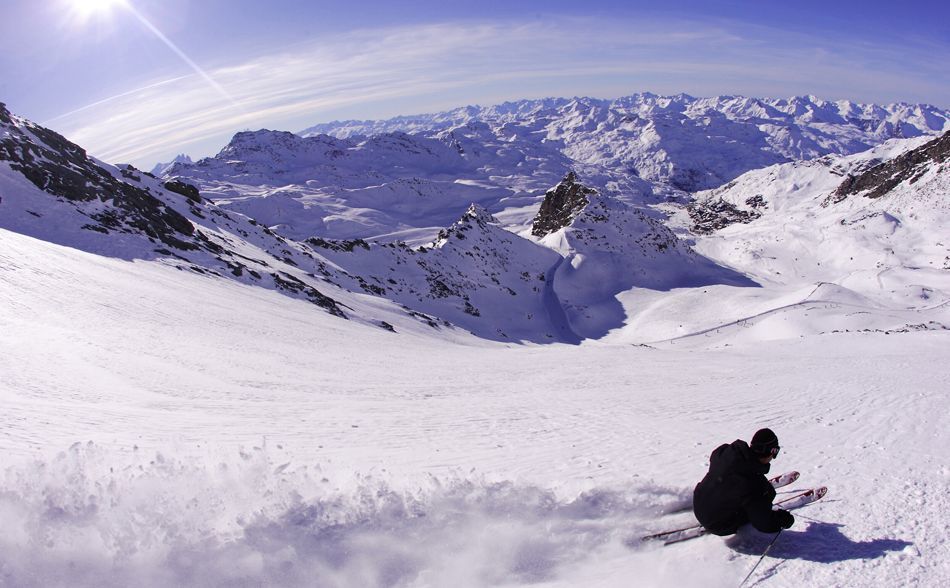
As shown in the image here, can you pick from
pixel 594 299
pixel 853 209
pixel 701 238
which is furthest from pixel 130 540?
pixel 853 209

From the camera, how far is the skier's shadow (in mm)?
5094

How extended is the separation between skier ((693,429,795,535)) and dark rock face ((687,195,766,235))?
142038 millimetres

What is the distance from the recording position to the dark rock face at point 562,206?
89.5 m

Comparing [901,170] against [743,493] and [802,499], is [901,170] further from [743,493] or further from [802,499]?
[743,493]

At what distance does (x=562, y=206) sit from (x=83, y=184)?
74.1m

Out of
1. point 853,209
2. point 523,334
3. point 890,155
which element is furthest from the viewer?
point 890,155

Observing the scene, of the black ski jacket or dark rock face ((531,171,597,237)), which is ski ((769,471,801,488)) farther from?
dark rock face ((531,171,597,237))

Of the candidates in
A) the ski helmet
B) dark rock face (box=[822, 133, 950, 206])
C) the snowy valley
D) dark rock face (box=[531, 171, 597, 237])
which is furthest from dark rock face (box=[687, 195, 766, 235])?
the ski helmet

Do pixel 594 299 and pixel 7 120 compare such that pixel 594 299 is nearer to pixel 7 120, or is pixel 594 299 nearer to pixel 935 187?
pixel 7 120

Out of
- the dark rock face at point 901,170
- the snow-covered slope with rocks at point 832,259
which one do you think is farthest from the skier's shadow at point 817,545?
the dark rock face at point 901,170

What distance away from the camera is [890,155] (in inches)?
5310

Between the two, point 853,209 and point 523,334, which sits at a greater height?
point 853,209

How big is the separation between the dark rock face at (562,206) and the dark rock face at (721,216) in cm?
5851

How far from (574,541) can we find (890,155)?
175314 millimetres
